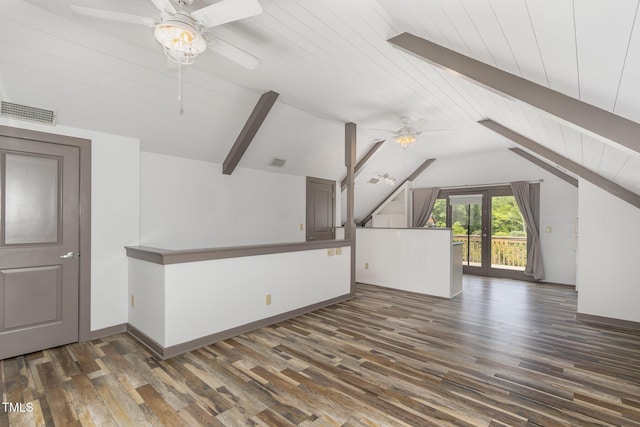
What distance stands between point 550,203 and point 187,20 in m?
7.58

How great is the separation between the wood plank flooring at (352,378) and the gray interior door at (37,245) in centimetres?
26

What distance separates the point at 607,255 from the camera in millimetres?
4027

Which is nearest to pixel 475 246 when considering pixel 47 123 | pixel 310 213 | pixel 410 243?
pixel 410 243

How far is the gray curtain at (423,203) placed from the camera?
8047 mm

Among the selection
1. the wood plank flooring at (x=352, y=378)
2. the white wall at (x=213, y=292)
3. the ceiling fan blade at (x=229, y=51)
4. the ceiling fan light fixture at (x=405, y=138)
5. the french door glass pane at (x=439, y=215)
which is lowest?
the wood plank flooring at (x=352, y=378)

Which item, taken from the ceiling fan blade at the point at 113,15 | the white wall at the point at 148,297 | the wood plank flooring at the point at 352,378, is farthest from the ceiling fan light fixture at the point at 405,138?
the white wall at the point at 148,297

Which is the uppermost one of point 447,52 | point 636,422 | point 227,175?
point 447,52

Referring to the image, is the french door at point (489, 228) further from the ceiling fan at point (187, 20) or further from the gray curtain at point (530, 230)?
the ceiling fan at point (187, 20)

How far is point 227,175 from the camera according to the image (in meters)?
5.03

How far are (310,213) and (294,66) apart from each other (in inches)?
141

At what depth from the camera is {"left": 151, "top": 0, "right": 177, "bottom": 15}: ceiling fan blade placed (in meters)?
1.74

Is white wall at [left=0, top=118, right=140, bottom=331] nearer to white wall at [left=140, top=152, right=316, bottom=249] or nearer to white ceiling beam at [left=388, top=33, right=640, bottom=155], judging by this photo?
white wall at [left=140, top=152, right=316, bottom=249]

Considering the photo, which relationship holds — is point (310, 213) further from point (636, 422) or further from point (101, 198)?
point (636, 422)

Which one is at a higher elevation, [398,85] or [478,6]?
[398,85]
